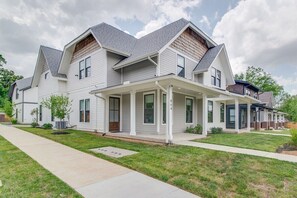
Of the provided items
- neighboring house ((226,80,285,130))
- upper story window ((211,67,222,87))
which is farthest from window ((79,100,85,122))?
neighboring house ((226,80,285,130))

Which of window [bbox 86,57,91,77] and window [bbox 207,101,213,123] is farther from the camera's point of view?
window [bbox 207,101,213,123]

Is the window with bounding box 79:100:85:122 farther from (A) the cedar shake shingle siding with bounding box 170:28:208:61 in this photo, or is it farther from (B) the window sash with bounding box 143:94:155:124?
(A) the cedar shake shingle siding with bounding box 170:28:208:61

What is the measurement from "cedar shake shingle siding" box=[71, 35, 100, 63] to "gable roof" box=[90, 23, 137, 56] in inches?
29.2

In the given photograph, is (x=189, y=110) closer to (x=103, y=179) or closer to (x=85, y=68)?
(x=85, y=68)

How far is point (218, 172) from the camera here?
4.64 meters

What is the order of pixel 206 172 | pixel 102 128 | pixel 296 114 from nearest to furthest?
1. pixel 206 172
2. pixel 102 128
3. pixel 296 114

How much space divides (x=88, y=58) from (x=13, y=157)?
31.0 feet

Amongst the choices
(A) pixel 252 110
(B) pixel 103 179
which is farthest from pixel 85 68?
(A) pixel 252 110

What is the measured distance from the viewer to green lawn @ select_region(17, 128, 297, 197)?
3.61 metres

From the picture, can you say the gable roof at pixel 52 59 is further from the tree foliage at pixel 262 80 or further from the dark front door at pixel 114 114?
the tree foliage at pixel 262 80

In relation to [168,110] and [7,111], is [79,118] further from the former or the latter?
[7,111]

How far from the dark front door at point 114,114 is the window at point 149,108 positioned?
2516 millimetres

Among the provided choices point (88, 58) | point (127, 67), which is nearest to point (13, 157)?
point (127, 67)

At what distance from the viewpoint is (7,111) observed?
956 inches
